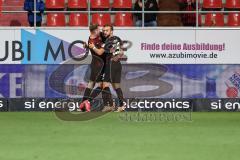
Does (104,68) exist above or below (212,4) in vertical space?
below

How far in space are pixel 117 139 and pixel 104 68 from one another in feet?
17.5

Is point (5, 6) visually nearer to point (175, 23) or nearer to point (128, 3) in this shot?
point (128, 3)

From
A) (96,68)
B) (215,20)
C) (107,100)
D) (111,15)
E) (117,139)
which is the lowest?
(117,139)

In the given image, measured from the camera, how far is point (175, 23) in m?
17.1

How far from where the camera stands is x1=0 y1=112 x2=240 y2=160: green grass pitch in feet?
→ 26.0

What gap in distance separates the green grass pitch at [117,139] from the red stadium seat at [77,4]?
5.39 meters

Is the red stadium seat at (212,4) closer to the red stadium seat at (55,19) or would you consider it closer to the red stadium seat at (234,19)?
the red stadium seat at (234,19)

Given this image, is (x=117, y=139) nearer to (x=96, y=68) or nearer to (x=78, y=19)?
(x=96, y=68)

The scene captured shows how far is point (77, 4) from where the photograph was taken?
18.3 meters

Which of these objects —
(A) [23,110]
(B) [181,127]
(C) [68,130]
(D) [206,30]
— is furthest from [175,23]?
(C) [68,130]

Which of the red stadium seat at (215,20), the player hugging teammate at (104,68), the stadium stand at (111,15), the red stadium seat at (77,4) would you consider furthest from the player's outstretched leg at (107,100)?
the red stadium seat at (215,20)

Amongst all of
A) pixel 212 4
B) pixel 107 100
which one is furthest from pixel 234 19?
pixel 107 100

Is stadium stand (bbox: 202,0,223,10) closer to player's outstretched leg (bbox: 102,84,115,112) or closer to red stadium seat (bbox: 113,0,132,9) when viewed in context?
red stadium seat (bbox: 113,0,132,9)

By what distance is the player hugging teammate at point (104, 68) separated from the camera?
14.3 m
